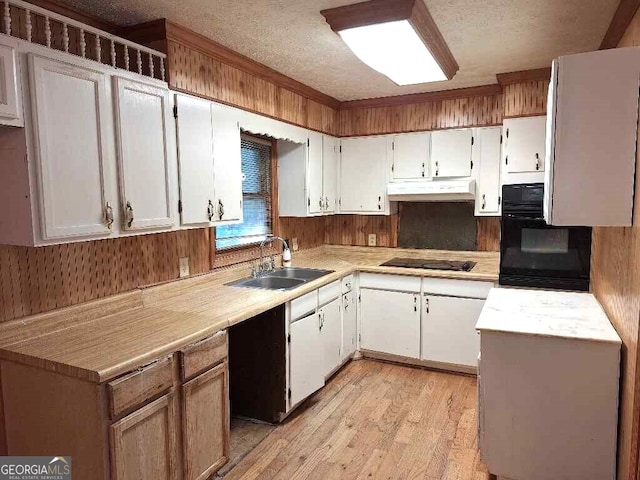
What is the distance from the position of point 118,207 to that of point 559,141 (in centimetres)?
200

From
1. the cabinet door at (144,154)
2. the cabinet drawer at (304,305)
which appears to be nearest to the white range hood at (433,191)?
the cabinet drawer at (304,305)

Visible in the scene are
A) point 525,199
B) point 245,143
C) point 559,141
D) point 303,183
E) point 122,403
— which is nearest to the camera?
point 122,403

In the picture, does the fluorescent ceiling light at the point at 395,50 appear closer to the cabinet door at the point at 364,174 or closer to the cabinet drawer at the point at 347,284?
the cabinet door at the point at 364,174

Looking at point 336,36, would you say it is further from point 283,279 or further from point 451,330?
point 451,330

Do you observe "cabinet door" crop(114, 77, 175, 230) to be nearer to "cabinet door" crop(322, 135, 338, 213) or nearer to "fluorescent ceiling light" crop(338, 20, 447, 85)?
"fluorescent ceiling light" crop(338, 20, 447, 85)

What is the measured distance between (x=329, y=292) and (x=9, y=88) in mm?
2354

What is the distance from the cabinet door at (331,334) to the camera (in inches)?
129

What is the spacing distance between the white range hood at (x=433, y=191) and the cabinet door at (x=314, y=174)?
657mm

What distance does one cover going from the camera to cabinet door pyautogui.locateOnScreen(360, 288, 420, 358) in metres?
3.70

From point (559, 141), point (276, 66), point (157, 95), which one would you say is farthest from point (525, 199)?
point (157, 95)

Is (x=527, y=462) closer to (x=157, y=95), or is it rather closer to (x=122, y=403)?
(x=122, y=403)

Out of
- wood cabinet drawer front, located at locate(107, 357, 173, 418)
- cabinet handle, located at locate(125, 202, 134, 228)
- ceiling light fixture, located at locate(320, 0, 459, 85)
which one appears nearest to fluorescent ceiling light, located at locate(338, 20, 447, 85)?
ceiling light fixture, located at locate(320, 0, 459, 85)

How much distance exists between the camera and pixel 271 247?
3.76m

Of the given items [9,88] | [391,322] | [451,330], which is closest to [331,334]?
[391,322]
